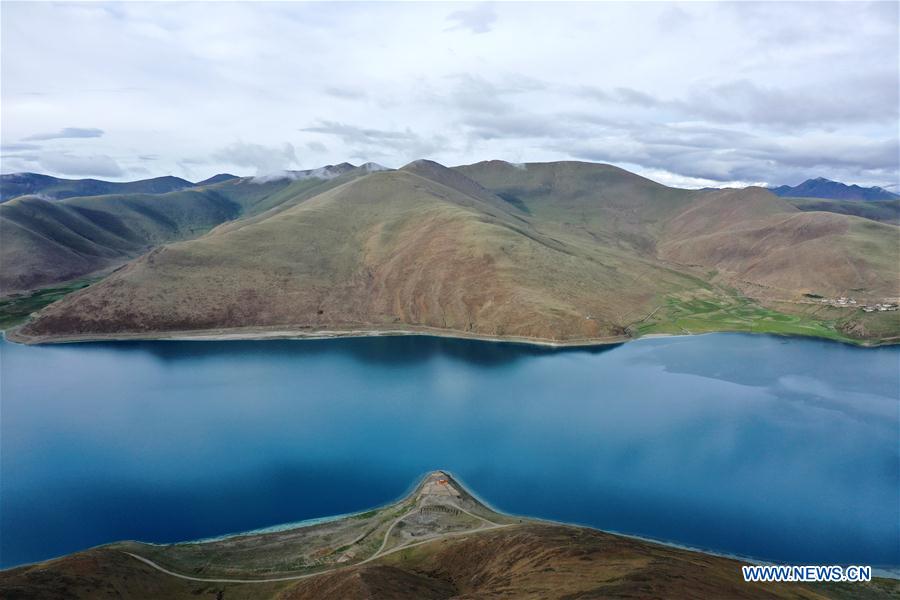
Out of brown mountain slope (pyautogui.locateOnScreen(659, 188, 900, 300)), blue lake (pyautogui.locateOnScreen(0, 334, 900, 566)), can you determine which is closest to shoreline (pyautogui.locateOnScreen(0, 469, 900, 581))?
blue lake (pyautogui.locateOnScreen(0, 334, 900, 566))

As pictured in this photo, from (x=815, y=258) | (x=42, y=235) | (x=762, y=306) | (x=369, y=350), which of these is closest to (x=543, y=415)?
(x=369, y=350)

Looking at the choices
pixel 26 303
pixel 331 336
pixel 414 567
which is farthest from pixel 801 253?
pixel 26 303

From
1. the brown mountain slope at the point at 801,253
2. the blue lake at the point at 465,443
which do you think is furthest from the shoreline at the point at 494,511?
the brown mountain slope at the point at 801,253

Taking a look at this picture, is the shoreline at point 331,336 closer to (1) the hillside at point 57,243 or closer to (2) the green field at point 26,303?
(2) the green field at point 26,303

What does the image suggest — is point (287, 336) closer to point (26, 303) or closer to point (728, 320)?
point (26, 303)

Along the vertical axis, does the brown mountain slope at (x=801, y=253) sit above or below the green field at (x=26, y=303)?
above
